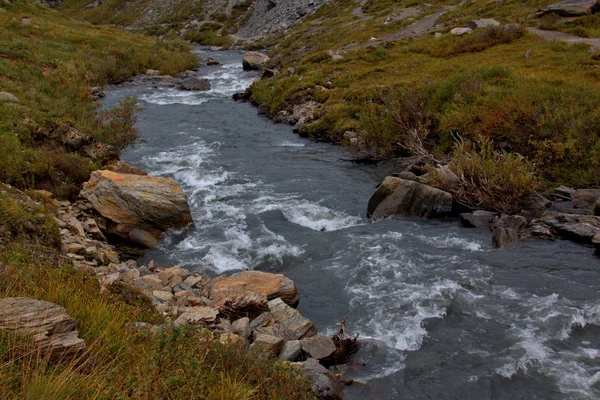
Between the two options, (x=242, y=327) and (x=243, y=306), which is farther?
(x=243, y=306)

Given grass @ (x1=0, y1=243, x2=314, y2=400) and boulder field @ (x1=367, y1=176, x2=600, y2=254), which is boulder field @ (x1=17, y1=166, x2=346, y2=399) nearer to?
grass @ (x1=0, y1=243, x2=314, y2=400)

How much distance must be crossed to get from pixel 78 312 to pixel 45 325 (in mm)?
900

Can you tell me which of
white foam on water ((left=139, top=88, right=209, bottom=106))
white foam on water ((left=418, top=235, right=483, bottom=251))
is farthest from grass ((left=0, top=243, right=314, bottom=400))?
white foam on water ((left=139, top=88, right=209, bottom=106))

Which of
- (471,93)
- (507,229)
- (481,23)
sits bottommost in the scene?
(507,229)

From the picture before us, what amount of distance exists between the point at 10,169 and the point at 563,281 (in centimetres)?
1753

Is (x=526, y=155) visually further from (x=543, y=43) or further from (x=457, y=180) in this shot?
(x=543, y=43)

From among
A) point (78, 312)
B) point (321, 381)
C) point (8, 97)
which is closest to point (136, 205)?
point (8, 97)

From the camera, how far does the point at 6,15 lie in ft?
193

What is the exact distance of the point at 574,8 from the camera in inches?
1555

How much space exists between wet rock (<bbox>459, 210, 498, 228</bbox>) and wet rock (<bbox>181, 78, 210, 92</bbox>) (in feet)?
110

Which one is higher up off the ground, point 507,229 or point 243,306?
point 243,306

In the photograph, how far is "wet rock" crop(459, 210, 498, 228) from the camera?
1703 cm

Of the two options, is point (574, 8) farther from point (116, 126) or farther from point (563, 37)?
point (116, 126)

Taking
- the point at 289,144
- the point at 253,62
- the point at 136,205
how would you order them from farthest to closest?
the point at 253,62
the point at 289,144
the point at 136,205
